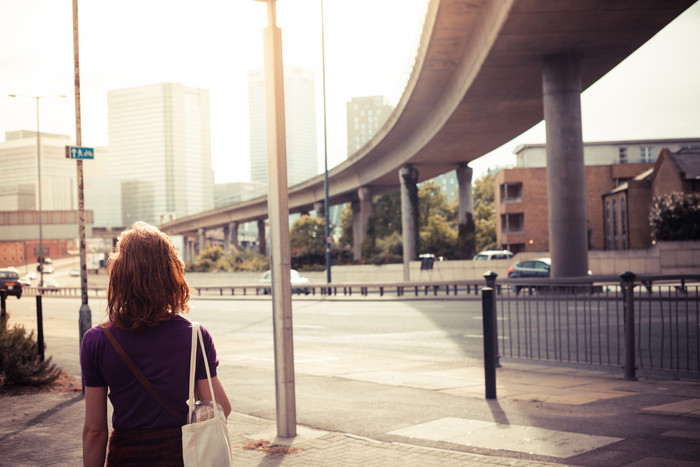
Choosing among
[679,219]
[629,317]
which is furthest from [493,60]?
[679,219]

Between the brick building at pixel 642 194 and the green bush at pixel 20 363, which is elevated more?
the brick building at pixel 642 194

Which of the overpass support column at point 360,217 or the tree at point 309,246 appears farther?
the tree at point 309,246

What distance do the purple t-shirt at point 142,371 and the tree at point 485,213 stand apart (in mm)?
81817

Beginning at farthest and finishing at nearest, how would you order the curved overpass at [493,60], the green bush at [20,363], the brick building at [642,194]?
the brick building at [642,194] → the curved overpass at [493,60] → the green bush at [20,363]

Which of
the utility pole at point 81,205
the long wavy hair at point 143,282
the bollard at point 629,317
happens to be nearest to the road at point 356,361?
the utility pole at point 81,205

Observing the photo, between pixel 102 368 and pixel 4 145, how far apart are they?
109444 mm

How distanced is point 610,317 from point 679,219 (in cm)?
4279

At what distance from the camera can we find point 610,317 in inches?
376

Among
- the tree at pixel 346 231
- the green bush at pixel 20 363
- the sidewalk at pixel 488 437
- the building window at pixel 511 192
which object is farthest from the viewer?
the tree at pixel 346 231

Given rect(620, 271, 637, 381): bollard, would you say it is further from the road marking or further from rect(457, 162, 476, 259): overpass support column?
rect(457, 162, 476, 259): overpass support column

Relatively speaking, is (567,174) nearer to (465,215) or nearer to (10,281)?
(465,215)

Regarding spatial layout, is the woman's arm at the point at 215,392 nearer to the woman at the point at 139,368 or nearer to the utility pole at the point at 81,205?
the woman at the point at 139,368

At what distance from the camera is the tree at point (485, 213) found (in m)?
90.0

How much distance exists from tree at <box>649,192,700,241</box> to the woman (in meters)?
49.6
